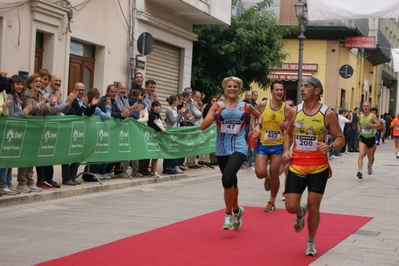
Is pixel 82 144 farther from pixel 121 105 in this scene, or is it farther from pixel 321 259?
pixel 321 259

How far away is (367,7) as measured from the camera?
12.1m

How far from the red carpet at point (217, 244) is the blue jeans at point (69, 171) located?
11.4 ft

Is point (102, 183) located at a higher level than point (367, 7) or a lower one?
lower

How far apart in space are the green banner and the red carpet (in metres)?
3.04

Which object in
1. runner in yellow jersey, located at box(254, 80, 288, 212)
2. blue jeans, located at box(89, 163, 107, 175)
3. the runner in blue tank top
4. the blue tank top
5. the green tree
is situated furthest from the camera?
the green tree

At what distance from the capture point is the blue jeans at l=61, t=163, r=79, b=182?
13.9 meters

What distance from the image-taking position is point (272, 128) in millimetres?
12234

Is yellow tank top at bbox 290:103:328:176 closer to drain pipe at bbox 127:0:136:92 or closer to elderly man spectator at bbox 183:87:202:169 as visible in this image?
elderly man spectator at bbox 183:87:202:169

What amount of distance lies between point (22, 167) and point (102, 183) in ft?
8.81

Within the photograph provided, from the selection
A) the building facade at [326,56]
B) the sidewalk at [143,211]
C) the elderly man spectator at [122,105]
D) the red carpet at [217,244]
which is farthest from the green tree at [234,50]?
the red carpet at [217,244]

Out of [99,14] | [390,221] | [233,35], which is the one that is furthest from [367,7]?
[233,35]

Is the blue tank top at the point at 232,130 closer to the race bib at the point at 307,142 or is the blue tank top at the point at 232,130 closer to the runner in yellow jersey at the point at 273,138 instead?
the race bib at the point at 307,142

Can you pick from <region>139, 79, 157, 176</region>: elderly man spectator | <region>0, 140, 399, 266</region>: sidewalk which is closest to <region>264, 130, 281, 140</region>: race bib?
<region>0, 140, 399, 266</region>: sidewalk

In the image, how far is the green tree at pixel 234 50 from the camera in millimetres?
29875
